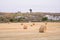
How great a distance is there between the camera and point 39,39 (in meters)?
14.5

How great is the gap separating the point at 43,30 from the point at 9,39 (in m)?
7.26

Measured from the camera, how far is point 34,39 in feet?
47.6

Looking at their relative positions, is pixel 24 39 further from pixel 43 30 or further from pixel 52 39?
pixel 43 30

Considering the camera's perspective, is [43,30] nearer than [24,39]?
No

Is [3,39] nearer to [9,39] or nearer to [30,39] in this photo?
[9,39]

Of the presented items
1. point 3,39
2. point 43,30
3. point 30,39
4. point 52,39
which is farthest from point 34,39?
point 43,30

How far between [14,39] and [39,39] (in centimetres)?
181

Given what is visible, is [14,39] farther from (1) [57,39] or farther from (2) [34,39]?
(1) [57,39]

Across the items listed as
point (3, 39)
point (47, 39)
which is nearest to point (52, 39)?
point (47, 39)

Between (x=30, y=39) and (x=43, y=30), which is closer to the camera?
(x=30, y=39)

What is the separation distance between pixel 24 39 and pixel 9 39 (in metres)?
1.08

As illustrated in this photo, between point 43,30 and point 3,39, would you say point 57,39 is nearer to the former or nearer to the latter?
point 3,39

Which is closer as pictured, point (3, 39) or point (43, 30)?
point (3, 39)

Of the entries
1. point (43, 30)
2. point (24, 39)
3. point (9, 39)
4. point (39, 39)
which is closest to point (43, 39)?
point (39, 39)
